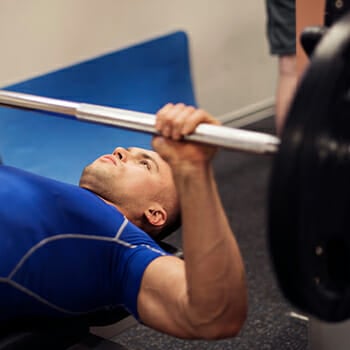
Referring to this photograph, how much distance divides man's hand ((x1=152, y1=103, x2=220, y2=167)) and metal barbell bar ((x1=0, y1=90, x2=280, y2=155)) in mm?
15

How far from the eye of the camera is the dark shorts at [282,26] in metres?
2.61

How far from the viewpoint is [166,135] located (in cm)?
110

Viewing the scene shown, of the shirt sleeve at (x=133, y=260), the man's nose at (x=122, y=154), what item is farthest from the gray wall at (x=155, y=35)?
the shirt sleeve at (x=133, y=260)

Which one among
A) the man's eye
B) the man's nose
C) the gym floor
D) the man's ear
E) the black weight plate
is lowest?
the gym floor

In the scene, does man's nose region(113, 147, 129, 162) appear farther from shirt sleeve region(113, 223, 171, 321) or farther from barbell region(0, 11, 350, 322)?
barbell region(0, 11, 350, 322)

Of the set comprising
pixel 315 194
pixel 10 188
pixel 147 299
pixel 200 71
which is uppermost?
pixel 315 194

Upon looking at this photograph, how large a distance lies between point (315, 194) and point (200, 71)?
2527 millimetres

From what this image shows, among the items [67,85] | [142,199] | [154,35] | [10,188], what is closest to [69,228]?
[10,188]

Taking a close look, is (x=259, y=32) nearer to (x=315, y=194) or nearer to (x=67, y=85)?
(x=67, y=85)

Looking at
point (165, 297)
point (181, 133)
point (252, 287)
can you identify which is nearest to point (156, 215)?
point (165, 297)

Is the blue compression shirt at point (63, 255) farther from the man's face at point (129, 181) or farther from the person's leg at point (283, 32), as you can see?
the person's leg at point (283, 32)

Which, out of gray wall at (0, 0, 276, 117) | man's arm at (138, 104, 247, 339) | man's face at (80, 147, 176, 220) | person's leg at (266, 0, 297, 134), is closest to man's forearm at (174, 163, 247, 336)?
man's arm at (138, 104, 247, 339)

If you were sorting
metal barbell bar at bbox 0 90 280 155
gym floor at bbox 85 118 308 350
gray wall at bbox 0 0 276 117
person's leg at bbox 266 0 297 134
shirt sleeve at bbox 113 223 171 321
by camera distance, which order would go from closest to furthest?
metal barbell bar at bbox 0 90 280 155, shirt sleeve at bbox 113 223 171 321, gym floor at bbox 85 118 308 350, person's leg at bbox 266 0 297 134, gray wall at bbox 0 0 276 117

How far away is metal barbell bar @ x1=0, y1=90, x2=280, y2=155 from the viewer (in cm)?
101
